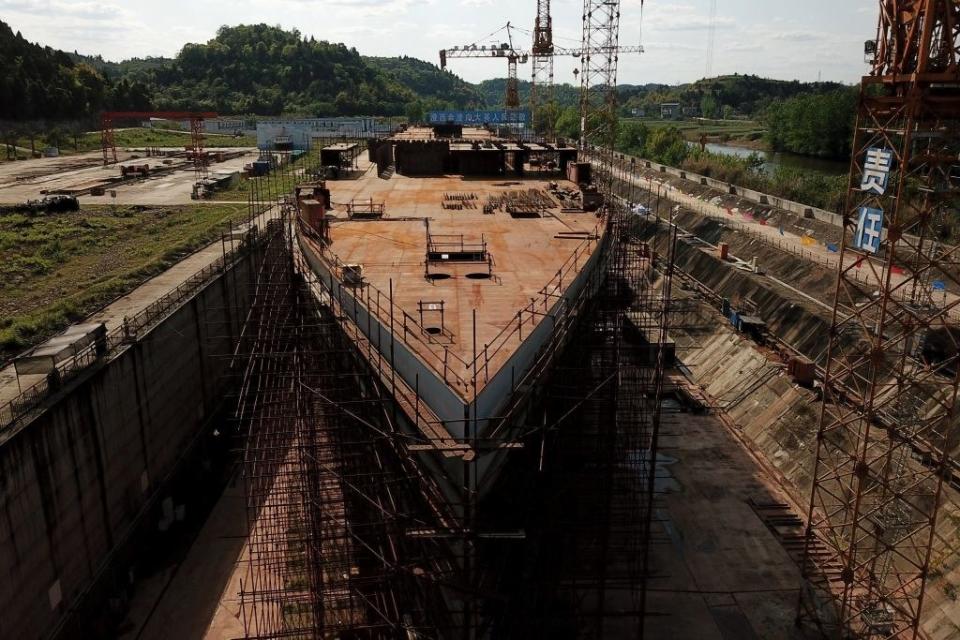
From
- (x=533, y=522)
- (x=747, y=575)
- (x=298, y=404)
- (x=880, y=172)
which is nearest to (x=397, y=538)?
(x=533, y=522)

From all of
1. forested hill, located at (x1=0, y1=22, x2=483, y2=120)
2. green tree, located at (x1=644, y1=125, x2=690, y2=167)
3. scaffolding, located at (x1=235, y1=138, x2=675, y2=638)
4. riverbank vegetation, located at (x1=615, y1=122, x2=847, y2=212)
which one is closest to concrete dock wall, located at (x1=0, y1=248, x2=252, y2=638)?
scaffolding, located at (x1=235, y1=138, x2=675, y2=638)

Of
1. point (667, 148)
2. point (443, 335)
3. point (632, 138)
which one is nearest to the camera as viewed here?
point (443, 335)

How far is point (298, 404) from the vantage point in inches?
625

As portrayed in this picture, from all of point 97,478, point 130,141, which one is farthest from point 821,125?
point 97,478

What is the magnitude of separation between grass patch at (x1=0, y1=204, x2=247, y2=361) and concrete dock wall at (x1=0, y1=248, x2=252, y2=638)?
3.47 meters

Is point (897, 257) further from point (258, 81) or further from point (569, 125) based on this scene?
point (258, 81)

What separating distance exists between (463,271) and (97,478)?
1050 centimetres

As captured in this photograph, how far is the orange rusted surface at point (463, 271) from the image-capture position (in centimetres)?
1380

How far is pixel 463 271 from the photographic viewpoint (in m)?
18.9

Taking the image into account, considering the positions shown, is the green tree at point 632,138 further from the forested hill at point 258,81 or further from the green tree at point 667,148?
the forested hill at point 258,81

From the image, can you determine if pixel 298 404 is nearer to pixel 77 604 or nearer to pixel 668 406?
pixel 77 604

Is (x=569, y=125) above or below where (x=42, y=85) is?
below

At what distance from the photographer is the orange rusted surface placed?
1380 centimetres

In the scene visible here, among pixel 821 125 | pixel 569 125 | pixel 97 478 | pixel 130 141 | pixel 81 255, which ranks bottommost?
pixel 97 478
